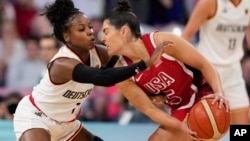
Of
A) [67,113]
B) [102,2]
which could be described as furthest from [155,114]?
[102,2]

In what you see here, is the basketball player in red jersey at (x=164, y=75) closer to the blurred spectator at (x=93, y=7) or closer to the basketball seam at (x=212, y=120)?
the basketball seam at (x=212, y=120)

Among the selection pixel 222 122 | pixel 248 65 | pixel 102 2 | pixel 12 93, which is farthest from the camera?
pixel 102 2

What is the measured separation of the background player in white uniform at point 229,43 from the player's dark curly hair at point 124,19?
1268mm

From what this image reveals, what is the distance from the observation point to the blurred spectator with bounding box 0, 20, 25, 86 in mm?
8742

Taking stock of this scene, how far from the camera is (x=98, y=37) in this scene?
864 cm


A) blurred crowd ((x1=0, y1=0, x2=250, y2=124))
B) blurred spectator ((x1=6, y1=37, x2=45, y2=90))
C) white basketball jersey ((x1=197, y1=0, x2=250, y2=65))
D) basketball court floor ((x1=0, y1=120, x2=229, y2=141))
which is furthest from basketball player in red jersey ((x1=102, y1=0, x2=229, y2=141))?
blurred spectator ((x1=6, y1=37, x2=45, y2=90))

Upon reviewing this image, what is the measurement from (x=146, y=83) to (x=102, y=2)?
4162 mm

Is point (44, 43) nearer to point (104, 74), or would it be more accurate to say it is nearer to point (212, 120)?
point (104, 74)

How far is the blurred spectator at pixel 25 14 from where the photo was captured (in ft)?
30.3

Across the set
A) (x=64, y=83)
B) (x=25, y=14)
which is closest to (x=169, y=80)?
(x=64, y=83)

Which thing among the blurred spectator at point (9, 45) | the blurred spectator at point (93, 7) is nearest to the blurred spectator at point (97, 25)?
the blurred spectator at point (93, 7)

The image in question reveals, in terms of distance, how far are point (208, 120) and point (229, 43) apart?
1558 mm

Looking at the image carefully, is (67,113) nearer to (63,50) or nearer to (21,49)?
(63,50)

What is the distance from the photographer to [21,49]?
29.1ft
